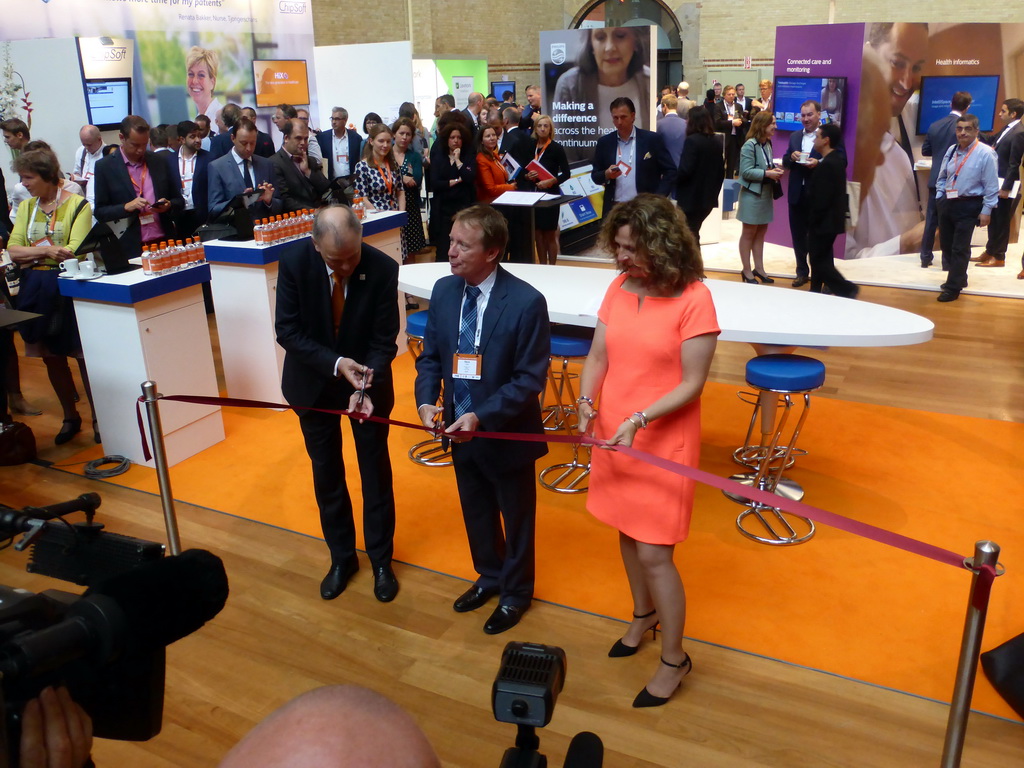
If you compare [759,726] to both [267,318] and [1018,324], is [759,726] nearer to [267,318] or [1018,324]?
[267,318]

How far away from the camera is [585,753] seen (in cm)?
116

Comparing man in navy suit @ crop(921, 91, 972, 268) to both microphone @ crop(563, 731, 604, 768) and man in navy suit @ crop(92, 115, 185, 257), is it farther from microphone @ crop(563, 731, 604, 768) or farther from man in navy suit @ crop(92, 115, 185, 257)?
microphone @ crop(563, 731, 604, 768)

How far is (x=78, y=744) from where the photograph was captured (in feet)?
3.38

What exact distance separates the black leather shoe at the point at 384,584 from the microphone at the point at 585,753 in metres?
2.50

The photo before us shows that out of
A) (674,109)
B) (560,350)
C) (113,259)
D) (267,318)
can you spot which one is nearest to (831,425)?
(560,350)

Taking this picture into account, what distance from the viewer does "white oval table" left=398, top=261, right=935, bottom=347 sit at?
12.8 ft

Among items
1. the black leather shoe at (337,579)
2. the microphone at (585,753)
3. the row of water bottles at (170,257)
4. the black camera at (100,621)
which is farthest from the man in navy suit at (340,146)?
the microphone at (585,753)

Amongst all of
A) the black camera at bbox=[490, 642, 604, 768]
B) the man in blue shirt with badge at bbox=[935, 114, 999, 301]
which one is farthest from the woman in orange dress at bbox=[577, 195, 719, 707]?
the man in blue shirt with badge at bbox=[935, 114, 999, 301]

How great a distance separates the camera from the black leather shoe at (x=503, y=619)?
3.36m

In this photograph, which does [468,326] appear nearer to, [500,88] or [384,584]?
[384,584]

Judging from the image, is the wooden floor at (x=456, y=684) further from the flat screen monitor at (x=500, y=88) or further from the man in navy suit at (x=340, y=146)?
the flat screen monitor at (x=500, y=88)

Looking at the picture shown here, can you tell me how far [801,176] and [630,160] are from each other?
5.08ft

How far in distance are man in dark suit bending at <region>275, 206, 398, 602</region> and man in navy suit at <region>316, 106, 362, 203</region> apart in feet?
22.4

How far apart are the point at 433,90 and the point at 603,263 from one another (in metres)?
7.25
